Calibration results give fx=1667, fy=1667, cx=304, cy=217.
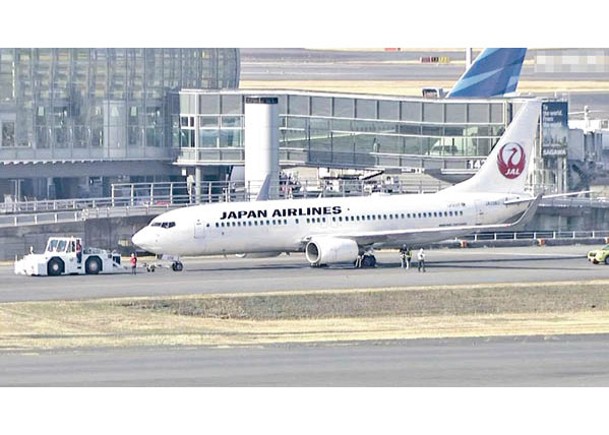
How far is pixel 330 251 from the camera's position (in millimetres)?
79250

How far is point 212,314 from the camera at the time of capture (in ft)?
211

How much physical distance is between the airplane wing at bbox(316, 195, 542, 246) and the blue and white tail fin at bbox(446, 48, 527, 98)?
109 feet

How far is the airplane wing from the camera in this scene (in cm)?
8100

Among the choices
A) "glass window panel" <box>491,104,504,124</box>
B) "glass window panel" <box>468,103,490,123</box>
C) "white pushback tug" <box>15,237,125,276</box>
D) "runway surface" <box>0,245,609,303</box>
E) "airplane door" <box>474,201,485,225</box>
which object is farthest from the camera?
"glass window panel" <box>468,103,490,123</box>

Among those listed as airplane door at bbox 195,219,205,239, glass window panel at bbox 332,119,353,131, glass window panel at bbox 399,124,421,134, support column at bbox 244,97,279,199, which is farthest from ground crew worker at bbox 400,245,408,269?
glass window panel at bbox 332,119,353,131

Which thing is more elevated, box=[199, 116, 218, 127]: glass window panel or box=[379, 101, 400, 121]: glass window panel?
box=[379, 101, 400, 121]: glass window panel

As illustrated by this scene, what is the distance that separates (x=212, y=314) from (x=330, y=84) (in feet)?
412

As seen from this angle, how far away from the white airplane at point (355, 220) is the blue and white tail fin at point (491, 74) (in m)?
29.2

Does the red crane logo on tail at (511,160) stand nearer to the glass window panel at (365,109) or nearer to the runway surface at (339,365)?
the glass window panel at (365,109)

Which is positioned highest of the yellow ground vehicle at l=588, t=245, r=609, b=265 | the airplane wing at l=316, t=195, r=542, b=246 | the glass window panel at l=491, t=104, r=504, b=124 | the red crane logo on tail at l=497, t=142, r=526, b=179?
the glass window panel at l=491, t=104, r=504, b=124

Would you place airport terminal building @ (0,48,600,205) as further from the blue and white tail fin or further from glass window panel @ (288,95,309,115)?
the blue and white tail fin

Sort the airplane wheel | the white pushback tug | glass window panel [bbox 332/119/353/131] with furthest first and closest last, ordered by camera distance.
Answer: glass window panel [bbox 332/119/353/131] < the airplane wheel < the white pushback tug

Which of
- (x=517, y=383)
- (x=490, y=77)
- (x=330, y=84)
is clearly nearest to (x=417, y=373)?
(x=517, y=383)

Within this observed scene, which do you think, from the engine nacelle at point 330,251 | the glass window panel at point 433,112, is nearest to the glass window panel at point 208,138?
the glass window panel at point 433,112
